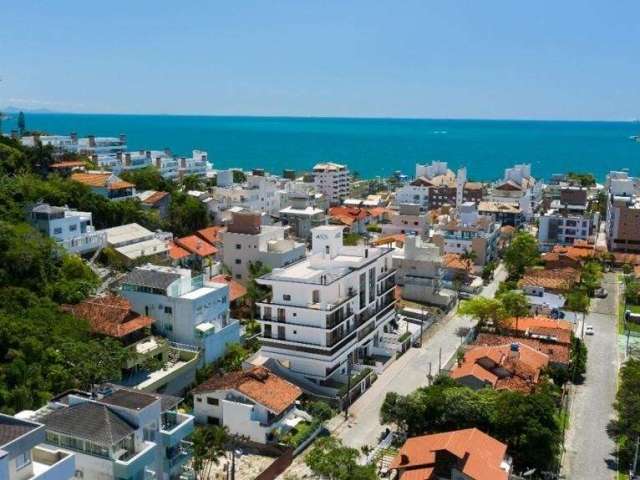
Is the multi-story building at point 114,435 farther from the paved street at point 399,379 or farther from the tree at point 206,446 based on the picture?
the paved street at point 399,379

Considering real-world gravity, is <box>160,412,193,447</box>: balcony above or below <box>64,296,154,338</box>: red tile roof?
below

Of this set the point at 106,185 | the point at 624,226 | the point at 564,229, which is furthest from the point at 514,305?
the point at 106,185

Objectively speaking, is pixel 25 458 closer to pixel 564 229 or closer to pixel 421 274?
pixel 421 274

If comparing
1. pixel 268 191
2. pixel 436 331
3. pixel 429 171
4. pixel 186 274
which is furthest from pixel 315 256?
pixel 429 171

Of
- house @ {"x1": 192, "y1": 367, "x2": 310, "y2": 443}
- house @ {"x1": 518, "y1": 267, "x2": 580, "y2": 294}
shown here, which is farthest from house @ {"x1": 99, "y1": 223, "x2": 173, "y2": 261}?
house @ {"x1": 518, "y1": 267, "x2": 580, "y2": 294}

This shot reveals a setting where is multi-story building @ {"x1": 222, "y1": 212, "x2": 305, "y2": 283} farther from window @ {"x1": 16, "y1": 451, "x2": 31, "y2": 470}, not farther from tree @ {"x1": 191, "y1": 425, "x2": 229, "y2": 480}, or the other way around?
window @ {"x1": 16, "y1": 451, "x2": 31, "y2": 470}

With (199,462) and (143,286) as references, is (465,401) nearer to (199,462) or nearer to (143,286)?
(199,462)
